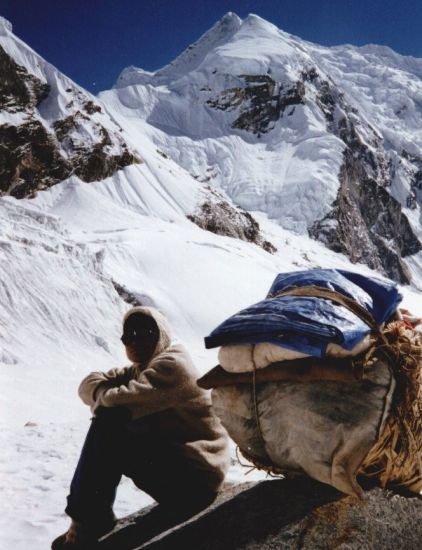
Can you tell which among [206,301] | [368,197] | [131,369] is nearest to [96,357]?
[206,301]

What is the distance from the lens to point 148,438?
2518 millimetres

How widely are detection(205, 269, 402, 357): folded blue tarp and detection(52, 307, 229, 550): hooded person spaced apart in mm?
391

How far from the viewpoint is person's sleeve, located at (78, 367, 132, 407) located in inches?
107

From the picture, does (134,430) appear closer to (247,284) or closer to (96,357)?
(96,357)

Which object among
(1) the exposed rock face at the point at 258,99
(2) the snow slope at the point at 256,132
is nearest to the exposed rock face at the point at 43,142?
(2) the snow slope at the point at 256,132

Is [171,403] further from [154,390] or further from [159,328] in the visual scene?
[159,328]

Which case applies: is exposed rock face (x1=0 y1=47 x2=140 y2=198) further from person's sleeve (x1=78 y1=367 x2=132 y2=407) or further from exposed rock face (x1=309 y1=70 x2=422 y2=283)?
person's sleeve (x1=78 y1=367 x2=132 y2=407)

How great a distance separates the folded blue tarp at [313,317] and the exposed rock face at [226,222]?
35.1 m

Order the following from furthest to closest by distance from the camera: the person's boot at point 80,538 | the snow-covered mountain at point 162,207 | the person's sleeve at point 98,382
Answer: the snow-covered mountain at point 162,207 → the person's sleeve at point 98,382 → the person's boot at point 80,538

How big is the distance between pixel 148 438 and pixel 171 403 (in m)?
0.19

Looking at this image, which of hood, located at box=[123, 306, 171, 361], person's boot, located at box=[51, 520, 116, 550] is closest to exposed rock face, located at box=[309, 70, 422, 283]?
hood, located at box=[123, 306, 171, 361]

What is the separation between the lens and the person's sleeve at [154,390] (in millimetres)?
2449

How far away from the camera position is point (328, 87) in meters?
84.8

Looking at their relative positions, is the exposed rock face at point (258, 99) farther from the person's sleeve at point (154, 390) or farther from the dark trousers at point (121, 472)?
the dark trousers at point (121, 472)
